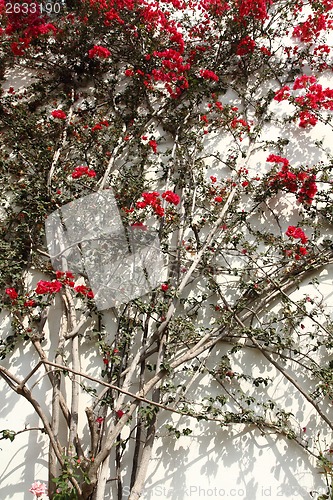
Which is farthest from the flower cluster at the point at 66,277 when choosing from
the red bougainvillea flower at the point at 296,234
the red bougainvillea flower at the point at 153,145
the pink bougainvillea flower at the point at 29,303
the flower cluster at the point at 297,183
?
the flower cluster at the point at 297,183

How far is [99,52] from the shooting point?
465cm

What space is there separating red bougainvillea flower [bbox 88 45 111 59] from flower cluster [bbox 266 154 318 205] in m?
2.28

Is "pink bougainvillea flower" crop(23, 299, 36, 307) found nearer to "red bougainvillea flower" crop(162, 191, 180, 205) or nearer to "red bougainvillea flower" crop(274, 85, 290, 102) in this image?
"red bougainvillea flower" crop(162, 191, 180, 205)

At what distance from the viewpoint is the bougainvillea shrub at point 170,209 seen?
8.76ft

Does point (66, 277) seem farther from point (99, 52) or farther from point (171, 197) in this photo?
point (99, 52)

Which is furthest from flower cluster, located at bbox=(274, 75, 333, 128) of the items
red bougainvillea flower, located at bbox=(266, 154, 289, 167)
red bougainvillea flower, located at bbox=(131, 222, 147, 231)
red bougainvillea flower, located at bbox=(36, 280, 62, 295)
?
red bougainvillea flower, located at bbox=(36, 280, 62, 295)

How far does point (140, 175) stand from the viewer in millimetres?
3805

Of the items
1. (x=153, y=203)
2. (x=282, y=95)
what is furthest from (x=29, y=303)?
(x=282, y=95)

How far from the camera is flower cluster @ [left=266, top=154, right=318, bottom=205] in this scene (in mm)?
3531

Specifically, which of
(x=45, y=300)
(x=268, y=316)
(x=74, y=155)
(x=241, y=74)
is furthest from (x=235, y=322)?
(x=241, y=74)

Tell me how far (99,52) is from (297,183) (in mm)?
2562

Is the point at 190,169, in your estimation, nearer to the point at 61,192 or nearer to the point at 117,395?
the point at 61,192

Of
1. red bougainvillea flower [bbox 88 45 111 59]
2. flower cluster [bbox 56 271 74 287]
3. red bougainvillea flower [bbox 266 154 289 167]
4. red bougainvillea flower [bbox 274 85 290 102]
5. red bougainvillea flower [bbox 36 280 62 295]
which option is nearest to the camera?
red bougainvillea flower [bbox 36 280 62 295]

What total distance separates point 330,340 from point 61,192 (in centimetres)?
233
